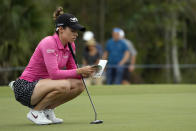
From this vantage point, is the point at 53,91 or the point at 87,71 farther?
the point at 53,91

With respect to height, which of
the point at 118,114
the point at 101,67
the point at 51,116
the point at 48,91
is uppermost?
the point at 101,67

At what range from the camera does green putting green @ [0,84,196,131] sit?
7.77 metres

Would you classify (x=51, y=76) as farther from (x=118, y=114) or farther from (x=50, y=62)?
(x=118, y=114)

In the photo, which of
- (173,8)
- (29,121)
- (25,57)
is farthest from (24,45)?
(29,121)

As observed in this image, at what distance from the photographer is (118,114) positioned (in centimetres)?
955

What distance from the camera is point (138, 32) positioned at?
30.1m

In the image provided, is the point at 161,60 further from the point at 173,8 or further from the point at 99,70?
the point at 99,70

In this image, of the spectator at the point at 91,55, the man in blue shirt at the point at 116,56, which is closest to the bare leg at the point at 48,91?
the man in blue shirt at the point at 116,56

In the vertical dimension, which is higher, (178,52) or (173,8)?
(173,8)

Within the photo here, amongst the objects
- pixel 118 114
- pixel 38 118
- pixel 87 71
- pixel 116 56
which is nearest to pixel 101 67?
pixel 87 71

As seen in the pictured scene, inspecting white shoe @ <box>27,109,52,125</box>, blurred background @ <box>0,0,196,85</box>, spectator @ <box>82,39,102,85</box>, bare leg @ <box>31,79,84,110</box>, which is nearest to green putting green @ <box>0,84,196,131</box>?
white shoe @ <box>27,109,52,125</box>

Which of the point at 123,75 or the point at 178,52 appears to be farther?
the point at 178,52

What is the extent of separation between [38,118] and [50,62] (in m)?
0.73

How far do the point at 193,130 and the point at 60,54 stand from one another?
1.88 m
